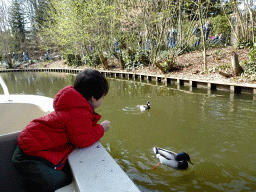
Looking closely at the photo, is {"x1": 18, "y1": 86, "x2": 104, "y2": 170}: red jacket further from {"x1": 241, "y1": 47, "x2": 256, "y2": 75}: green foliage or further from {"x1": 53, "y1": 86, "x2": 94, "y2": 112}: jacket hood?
{"x1": 241, "y1": 47, "x2": 256, "y2": 75}: green foliage

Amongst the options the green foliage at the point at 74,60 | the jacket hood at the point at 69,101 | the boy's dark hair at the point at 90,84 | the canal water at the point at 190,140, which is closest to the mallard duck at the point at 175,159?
the canal water at the point at 190,140

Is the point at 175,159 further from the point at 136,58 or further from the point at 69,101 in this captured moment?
the point at 136,58

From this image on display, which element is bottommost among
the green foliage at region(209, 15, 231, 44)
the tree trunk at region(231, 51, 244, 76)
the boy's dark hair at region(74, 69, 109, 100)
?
the tree trunk at region(231, 51, 244, 76)

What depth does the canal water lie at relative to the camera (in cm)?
278

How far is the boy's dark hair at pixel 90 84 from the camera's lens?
5.17 feet

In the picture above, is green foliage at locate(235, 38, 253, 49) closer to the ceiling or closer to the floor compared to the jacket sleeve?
closer to the ceiling

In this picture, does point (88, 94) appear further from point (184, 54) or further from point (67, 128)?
point (184, 54)

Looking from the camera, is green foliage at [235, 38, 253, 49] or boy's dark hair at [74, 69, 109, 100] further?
green foliage at [235, 38, 253, 49]

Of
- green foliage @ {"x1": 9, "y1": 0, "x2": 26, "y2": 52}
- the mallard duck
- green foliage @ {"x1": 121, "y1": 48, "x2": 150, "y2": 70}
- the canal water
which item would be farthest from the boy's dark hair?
green foliage @ {"x1": 9, "y1": 0, "x2": 26, "y2": 52}

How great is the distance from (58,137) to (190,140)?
3161mm

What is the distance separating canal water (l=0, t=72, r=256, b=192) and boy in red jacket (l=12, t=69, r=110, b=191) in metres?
1.62

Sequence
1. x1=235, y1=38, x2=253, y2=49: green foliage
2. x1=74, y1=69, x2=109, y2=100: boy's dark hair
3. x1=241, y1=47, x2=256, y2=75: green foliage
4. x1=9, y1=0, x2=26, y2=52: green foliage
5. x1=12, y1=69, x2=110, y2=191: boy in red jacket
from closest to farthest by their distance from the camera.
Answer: x1=12, y1=69, x2=110, y2=191: boy in red jacket → x1=74, y1=69, x2=109, y2=100: boy's dark hair → x1=241, y1=47, x2=256, y2=75: green foliage → x1=235, y1=38, x2=253, y2=49: green foliage → x1=9, y1=0, x2=26, y2=52: green foliage

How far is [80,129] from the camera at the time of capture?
4.83 feet

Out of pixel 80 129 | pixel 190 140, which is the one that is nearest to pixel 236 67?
pixel 190 140
